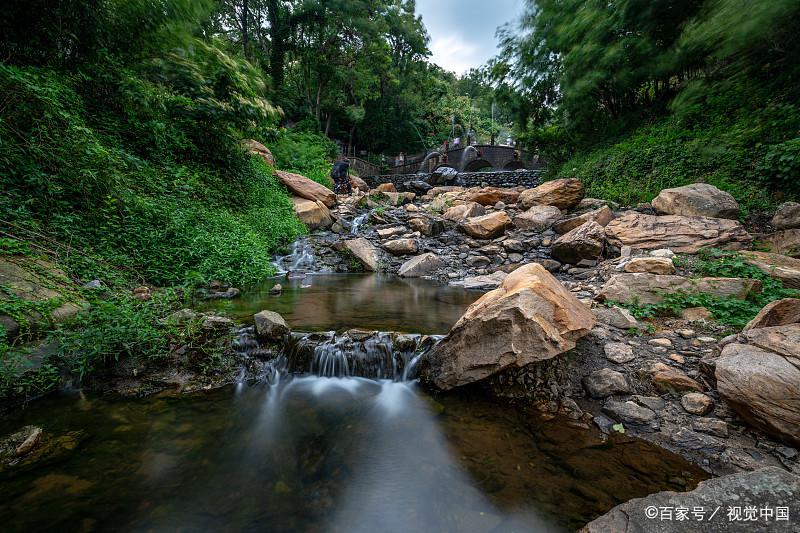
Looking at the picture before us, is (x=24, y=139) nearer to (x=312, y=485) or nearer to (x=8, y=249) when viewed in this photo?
(x=8, y=249)

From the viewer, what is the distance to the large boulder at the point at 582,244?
6855 mm

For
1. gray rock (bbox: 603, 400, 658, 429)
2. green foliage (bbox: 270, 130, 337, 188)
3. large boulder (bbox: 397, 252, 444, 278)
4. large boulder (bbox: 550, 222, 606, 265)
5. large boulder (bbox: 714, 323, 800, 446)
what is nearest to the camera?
large boulder (bbox: 714, 323, 800, 446)

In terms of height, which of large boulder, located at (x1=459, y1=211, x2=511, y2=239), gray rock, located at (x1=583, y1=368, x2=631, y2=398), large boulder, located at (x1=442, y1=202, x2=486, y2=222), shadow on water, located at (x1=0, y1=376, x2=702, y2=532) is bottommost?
shadow on water, located at (x1=0, y1=376, x2=702, y2=532)

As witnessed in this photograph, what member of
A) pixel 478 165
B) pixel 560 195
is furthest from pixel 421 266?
pixel 478 165

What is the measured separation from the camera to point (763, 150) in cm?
646

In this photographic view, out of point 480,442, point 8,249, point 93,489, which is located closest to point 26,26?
point 8,249

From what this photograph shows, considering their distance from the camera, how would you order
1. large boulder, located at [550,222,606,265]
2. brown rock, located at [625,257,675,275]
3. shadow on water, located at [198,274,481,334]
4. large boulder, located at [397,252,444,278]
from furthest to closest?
large boulder, located at [397,252,444,278], large boulder, located at [550,222,606,265], brown rock, located at [625,257,675,275], shadow on water, located at [198,274,481,334]

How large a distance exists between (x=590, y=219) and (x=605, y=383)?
625 cm

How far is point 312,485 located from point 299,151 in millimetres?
15712

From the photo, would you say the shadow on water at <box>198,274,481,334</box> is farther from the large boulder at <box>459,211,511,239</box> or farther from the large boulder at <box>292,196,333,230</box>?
the large boulder at <box>292,196,333,230</box>

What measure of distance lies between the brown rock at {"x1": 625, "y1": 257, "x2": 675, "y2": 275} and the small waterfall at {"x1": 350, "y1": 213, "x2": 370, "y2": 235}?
797 cm

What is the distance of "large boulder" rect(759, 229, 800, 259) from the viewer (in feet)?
15.8

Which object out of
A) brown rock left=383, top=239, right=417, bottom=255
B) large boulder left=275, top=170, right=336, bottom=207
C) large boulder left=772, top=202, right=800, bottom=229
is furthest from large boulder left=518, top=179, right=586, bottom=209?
large boulder left=275, top=170, right=336, bottom=207

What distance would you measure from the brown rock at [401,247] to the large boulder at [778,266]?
6.83 meters
